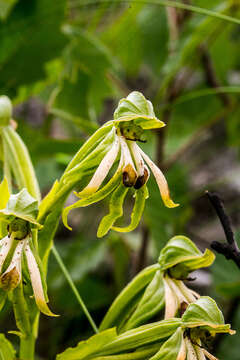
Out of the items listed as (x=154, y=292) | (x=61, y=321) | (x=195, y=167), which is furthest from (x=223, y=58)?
(x=154, y=292)

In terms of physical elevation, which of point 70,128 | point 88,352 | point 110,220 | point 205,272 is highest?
point 70,128

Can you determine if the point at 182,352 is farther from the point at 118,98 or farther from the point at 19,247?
the point at 118,98

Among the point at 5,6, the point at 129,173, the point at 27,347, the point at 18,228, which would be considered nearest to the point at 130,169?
the point at 129,173

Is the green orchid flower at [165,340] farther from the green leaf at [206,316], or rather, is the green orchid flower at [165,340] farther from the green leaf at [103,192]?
the green leaf at [103,192]

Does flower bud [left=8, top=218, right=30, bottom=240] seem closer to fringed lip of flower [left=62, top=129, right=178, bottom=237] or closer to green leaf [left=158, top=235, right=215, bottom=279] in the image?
fringed lip of flower [left=62, top=129, right=178, bottom=237]

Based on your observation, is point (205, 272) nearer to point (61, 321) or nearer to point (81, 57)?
point (61, 321)
